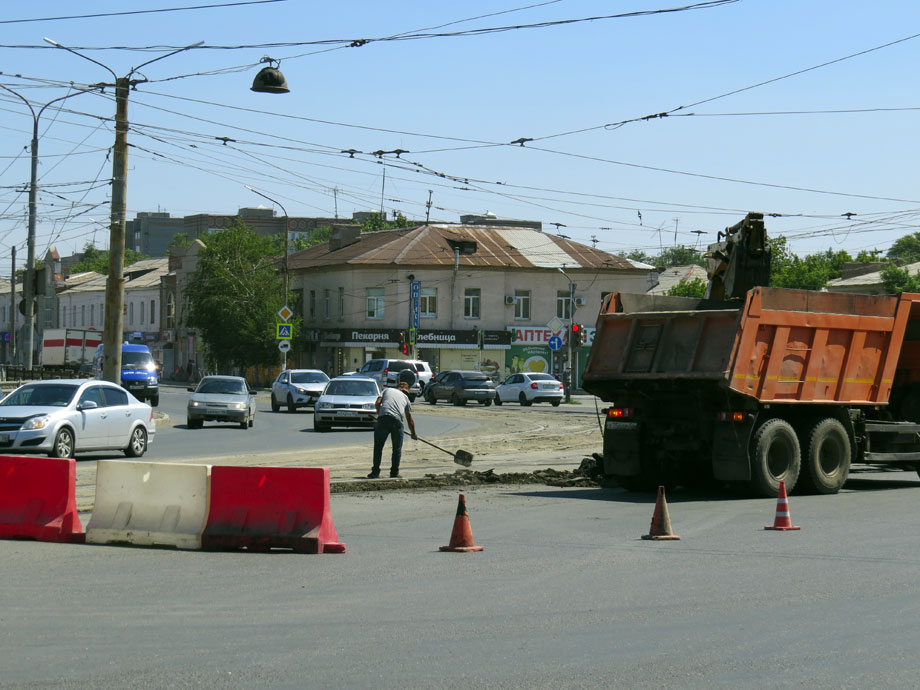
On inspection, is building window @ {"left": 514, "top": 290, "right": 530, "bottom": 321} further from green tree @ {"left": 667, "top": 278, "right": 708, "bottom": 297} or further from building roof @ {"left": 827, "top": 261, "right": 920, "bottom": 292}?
building roof @ {"left": 827, "top": 261, "right": 920, "bottom": 292}

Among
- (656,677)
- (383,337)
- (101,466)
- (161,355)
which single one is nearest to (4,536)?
(101,466)

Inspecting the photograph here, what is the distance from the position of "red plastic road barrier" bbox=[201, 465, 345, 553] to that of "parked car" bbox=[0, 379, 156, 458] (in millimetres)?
10658

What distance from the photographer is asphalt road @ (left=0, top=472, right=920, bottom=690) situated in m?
7.01

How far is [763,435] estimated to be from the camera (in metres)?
16.8

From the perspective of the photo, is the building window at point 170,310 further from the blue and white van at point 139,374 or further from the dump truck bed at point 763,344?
the dump truck bed at point 763,344

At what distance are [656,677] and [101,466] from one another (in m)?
A: 7.17

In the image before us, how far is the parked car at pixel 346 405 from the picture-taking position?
3497 cm

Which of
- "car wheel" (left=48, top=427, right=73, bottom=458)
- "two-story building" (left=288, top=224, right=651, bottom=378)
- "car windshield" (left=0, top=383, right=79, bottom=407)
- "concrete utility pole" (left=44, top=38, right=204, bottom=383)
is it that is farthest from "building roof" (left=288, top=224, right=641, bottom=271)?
"car wheel" (left=48, top=427, right=73, bottom=458)

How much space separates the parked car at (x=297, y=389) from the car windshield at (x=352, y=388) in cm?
1051

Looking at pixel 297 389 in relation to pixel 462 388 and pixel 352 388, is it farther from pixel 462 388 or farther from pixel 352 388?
pixel 352 388

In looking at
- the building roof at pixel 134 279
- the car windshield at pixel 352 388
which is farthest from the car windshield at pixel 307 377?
the building roof at pixel 134 279

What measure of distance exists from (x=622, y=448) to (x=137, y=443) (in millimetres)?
11002

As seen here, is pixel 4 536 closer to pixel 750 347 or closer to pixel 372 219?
pixel 750 347

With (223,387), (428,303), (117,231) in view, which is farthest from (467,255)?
(117,231)
